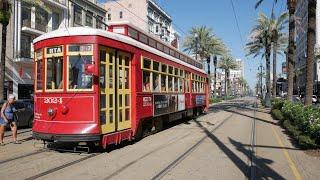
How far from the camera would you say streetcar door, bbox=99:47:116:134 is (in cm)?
1174

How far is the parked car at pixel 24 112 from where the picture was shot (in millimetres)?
21373

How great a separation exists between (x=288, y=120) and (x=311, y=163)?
10885 millimetres

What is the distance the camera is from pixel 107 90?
473 inches

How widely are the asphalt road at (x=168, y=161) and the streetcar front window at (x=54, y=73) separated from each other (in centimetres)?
180

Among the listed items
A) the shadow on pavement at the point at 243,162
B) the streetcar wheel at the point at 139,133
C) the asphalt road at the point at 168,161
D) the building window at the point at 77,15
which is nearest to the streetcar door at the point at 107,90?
the asphalt road at the point at 168,161

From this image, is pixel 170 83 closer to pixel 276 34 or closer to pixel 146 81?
pixel 146 81

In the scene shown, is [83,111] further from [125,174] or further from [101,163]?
[125,174]

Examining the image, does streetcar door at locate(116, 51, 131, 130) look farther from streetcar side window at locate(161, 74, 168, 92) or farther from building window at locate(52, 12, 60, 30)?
building window at locate(52, 12, 60, 30)

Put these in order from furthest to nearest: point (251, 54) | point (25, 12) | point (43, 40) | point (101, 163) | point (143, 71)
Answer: point (251, 54)
point (25, 12)
point (143, 71)
point (43, 40)
point (101, 163)

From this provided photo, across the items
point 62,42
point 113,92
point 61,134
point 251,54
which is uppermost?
point 251,54

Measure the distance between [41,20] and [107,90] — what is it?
33.3 metres

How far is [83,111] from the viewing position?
11.4 m

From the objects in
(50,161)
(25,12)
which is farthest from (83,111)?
(25,12)

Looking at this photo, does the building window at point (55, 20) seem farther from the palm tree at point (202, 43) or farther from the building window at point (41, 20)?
the palm tree at point (202, 43)
